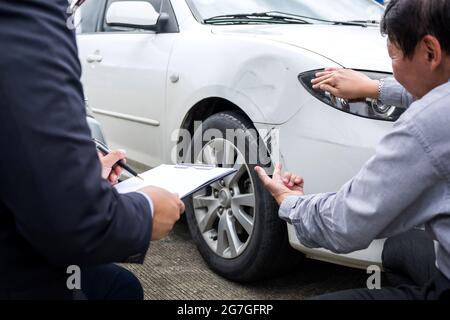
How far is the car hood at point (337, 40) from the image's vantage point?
2166 mm

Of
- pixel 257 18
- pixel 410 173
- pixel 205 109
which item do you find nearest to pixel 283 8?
pixel 257 18

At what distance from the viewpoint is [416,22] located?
4.26 feet

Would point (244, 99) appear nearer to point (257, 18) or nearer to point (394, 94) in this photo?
point (394, 94)

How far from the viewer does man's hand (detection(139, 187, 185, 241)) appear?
1.17m

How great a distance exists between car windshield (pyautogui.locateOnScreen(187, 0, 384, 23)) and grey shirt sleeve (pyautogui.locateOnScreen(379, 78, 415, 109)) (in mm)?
1184

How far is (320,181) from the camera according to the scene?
2188 millimetres

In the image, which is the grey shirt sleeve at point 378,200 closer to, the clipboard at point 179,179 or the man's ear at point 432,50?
the man's ear at point 432,50

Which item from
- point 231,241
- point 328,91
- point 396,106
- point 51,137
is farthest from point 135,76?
point 51,137

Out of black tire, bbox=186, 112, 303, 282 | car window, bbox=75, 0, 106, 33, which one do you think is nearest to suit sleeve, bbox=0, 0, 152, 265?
black tire, bbox=186, 112, 303, 282

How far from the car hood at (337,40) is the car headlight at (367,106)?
0.22 ft

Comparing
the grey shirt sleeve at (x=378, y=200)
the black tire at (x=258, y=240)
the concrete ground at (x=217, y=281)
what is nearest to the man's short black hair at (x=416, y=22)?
the grey shirt sleeve at (x=378, y=200)

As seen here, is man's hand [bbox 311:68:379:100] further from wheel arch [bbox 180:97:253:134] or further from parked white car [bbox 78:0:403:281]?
wheel arch [bbox 180:97:253:134]

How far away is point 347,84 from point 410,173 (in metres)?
0.85

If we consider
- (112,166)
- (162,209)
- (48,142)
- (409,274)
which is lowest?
(409,274)
